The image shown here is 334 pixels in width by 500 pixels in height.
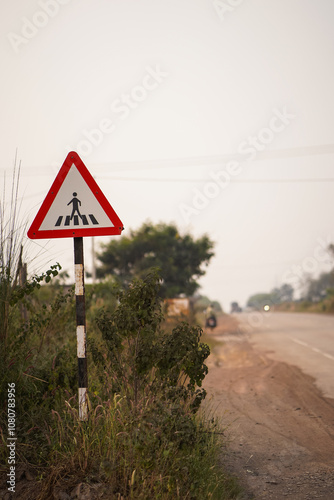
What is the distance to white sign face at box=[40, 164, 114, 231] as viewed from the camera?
448 cm

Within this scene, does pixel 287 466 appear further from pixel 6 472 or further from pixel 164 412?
pixel 6 472

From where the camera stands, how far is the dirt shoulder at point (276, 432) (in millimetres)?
4629

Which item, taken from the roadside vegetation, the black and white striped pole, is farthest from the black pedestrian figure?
the roadside vegetation

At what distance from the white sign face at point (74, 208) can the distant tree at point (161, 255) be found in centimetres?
2353

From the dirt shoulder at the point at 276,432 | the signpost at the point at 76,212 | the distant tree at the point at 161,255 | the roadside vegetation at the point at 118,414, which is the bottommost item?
the dirt shoulder at the point at 276,432

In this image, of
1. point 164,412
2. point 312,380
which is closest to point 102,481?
point 164,412

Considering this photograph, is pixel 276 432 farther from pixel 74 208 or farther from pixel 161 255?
pixel 161 255

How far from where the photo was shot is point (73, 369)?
512cm

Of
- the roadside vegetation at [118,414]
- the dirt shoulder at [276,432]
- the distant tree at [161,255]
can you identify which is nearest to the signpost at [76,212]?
the roadside vegetation at [118,414]

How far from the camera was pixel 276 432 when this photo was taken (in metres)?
6.38

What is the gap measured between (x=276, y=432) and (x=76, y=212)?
13.2 ft

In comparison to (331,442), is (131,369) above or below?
above

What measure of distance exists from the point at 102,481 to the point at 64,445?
23.8 inches

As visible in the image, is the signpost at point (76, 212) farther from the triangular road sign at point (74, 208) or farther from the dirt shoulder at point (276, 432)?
the dirt shoulder at point (276, 432)
